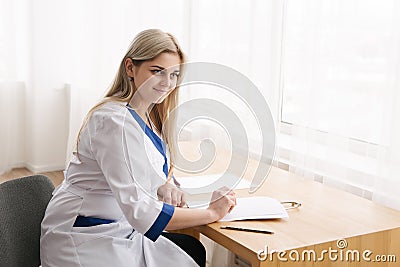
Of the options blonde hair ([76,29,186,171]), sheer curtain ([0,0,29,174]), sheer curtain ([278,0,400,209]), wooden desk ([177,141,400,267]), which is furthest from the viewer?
sheer curtain ([0,0,29,174])

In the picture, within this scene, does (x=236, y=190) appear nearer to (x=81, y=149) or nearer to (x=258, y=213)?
(x=258, y=213)

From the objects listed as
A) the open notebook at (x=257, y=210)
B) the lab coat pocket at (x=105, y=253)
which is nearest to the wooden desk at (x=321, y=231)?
the open notebook at (x=257, y=210)

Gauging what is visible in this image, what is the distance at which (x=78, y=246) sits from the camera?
5.44 ft

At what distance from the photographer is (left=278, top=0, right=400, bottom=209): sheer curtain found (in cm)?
208

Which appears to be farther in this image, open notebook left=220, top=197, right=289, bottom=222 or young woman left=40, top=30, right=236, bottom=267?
open notebook left=220, top=197, right=289, bottom=222

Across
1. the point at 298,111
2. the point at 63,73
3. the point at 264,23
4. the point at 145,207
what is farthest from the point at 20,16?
the point at 145,207

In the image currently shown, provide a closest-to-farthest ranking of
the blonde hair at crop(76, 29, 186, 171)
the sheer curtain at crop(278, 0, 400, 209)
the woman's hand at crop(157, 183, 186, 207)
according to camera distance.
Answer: the blonde hair at crop(76, 29, 186, 171) → the woman's hand at crop(157, 183, 186, 207) → the sheer curtain at crop(278, 0, 400, 209)

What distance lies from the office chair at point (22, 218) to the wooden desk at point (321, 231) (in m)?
0.45

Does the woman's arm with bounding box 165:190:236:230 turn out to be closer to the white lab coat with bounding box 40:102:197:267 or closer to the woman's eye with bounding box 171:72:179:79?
the white lab coat with bounding box 40:102:197:267

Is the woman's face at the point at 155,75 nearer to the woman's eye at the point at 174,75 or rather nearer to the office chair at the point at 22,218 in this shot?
the woman's eye at the point at 174,75

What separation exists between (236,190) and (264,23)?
979 millimetres

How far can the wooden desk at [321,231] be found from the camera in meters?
1.58

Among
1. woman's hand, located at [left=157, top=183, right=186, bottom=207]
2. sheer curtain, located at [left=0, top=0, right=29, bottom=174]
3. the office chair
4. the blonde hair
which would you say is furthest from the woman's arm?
sheer curtain, located at [left=0, top=0, right=29, bottom=174]

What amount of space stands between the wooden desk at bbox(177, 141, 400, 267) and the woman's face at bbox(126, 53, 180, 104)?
41cm
